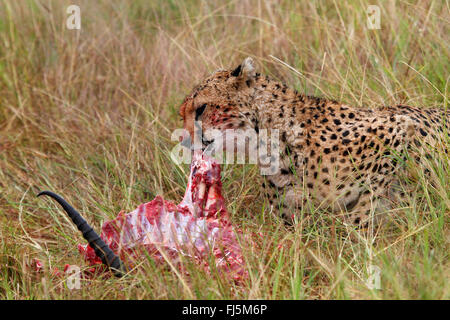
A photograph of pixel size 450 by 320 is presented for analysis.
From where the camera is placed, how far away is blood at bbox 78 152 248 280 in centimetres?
312

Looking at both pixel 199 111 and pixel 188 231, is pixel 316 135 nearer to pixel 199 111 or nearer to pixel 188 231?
pixel 199 111

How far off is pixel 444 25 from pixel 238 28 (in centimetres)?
160

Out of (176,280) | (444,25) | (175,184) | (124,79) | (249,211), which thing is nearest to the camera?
(176,280)

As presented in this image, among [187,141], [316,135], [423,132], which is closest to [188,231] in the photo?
[187,141]

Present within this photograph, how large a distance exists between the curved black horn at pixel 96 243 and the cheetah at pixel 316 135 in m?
0.76

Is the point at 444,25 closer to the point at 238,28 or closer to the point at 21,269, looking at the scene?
the point at 238,28

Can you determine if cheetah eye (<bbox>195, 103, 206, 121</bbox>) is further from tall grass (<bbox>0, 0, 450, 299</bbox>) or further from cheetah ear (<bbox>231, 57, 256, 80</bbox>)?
tall grass (<bbox>0, 0, 450, 299</bbox>)

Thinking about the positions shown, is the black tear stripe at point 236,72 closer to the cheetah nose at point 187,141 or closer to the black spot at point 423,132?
the cheetah nose at point 187,141

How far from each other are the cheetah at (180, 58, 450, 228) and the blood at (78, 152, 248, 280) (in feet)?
0.84

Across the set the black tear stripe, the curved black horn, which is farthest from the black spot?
the curved black horn

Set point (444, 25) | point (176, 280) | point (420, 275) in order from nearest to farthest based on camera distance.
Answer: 1. point (420, 275)
2. point (176, 280)
3. point (444, 25)

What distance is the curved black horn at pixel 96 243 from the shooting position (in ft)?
10.1

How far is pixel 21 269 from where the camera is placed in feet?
11.2

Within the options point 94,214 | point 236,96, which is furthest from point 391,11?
point 94,214
